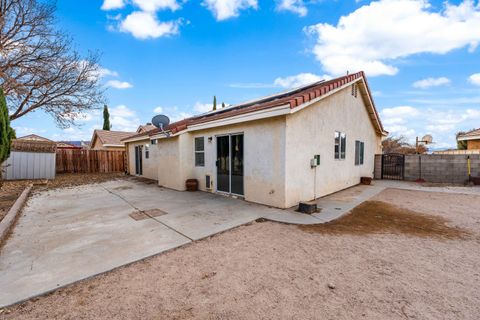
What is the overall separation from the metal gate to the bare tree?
18638 millimetres

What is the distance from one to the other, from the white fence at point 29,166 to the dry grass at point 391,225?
620 inches

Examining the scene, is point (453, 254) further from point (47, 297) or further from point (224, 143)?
point (224, 143)

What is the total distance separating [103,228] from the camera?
173 inches

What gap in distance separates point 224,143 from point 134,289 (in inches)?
215

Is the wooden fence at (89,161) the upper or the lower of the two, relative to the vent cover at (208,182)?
upper

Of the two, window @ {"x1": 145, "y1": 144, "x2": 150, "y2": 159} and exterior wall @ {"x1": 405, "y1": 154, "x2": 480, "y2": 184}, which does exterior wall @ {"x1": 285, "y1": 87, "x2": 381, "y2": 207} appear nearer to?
exterior wall @ {"x1": 405, "y1": 154, "x2": 480, "y2": 184}

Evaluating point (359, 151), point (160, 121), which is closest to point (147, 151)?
point (160, 121)

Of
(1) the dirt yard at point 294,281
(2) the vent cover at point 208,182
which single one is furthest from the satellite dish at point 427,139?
(2) the vent cover at point 208,182

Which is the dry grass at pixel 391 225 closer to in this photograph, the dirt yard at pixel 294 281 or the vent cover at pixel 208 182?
the dirt yard at pixel 294 281

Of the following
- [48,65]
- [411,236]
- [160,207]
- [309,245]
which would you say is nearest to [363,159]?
[411,236]

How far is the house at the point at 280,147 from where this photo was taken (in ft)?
18.9

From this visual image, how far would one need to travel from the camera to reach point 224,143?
24.3ft

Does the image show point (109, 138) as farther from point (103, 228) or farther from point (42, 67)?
point (103, 228)

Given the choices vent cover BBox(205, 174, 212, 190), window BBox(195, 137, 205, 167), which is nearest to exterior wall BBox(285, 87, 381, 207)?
vent cover BBox(205, 174, 212, 190)
